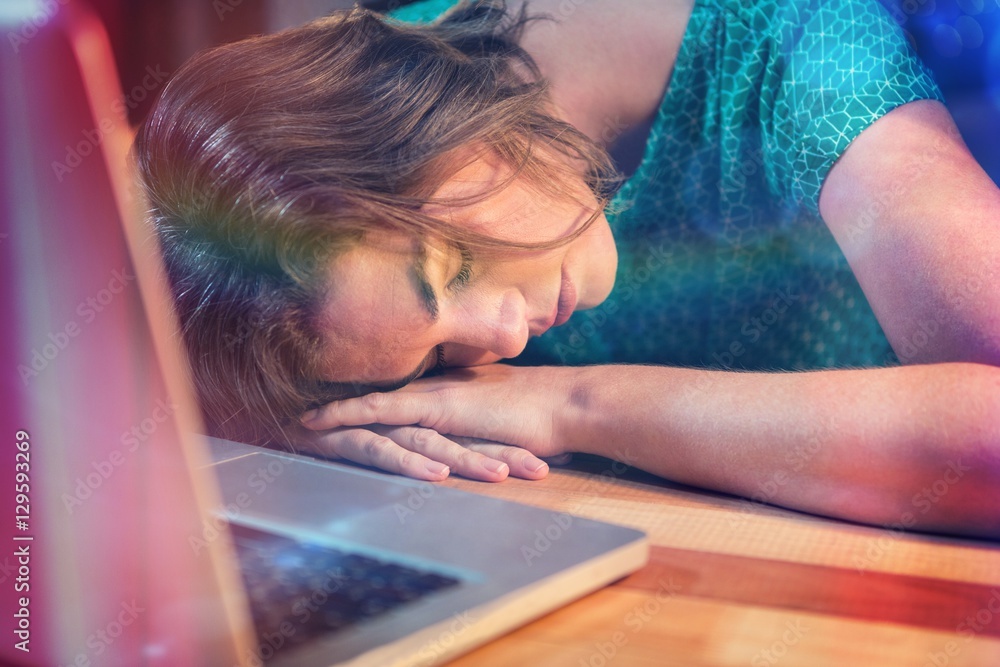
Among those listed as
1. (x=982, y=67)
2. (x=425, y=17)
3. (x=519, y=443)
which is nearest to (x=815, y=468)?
(x=519, y=443)

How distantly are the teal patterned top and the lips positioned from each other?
30 mm

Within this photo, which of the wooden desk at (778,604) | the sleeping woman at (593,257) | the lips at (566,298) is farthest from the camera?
the lips at (566,298)

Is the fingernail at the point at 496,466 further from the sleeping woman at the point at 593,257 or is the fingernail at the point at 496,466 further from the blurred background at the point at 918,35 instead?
the blurred background at the point at 918,35

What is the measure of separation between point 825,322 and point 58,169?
1.32 ft

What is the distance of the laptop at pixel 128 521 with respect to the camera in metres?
0.20

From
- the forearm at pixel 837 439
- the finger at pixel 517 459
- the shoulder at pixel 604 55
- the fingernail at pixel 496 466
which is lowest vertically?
the finger at pixel 517 459

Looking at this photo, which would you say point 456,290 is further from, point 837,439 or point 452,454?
point 837,439

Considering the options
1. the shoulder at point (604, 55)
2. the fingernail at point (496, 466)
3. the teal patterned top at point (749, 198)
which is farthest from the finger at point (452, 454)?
the shoulder at point (604, 55)

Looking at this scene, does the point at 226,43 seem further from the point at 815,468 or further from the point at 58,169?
the point at 815,468

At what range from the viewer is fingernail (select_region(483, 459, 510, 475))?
34 centimetres

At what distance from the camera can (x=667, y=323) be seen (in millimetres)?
510

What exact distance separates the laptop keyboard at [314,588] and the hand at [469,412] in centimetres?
13

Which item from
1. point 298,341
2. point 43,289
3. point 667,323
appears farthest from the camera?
point 667,323

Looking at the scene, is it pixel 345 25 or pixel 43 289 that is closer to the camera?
pixel 43 289
